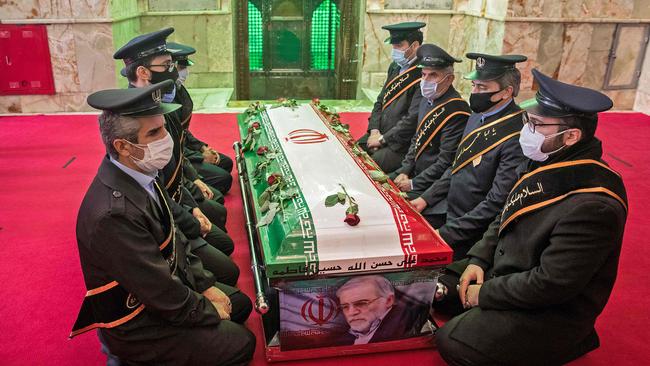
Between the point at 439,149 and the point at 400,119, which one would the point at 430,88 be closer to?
the point at 439,149

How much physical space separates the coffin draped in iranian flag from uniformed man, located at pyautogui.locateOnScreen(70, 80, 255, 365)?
0.33 meters

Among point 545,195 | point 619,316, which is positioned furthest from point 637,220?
point 545,195

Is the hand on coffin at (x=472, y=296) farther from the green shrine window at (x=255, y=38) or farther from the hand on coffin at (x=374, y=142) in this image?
the green shrine window at (x=255, y=38)

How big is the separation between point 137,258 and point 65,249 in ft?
6.55

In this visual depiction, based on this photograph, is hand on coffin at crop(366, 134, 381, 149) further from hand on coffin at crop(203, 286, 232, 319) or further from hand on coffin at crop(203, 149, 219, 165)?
hand on coffin at crop(203, 286, 232, 319)

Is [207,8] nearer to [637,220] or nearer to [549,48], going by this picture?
[549,48]

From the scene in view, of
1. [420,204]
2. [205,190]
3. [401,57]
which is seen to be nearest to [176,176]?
[205,190]

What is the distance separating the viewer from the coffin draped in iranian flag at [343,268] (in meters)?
2.56

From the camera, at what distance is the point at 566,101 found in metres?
2.32

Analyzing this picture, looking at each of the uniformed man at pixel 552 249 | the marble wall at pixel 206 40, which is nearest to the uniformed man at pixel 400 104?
the uniformed man at pixel 552 249

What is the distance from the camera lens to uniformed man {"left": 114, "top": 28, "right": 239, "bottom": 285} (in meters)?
3.18

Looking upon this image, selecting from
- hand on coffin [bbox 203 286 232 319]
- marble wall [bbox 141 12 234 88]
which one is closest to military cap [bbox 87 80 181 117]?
hand on coffin [bbox 203 286 232 319]

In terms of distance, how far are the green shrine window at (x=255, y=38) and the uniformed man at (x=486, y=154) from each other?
270 inches

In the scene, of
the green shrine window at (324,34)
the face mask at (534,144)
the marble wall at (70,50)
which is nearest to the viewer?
the face mask at (534,144)
